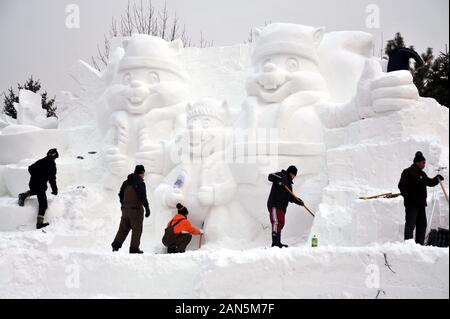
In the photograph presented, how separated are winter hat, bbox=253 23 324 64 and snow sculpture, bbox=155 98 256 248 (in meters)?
1.11

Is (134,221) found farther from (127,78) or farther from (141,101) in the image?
(127,78)

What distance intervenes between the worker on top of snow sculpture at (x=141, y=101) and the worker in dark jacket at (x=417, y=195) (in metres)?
4.42

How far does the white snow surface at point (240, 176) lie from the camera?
490 cm

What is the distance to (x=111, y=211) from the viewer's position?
337 inches

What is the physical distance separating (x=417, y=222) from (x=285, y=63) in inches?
142

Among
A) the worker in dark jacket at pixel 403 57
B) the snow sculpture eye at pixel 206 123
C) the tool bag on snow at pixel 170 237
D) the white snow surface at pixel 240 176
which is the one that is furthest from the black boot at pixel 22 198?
the worker in dark jacket at pixel 403 57

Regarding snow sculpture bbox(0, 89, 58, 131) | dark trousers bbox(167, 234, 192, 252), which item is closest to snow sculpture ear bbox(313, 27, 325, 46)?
dark trousers bbox(167, 234, 192, 252)

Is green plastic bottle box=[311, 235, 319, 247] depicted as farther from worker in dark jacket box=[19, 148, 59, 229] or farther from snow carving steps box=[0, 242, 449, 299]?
worker in dark jacket box=[19, 148, 59, 229]

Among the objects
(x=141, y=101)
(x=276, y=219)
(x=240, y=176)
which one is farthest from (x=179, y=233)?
(x=141, y=101)

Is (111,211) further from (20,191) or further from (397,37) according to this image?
(397,37)

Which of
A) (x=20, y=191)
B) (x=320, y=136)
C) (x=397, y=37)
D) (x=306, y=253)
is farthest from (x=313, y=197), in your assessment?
(x=397, y=37)

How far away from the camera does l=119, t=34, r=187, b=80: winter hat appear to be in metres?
9.03

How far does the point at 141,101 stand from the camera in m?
8.93

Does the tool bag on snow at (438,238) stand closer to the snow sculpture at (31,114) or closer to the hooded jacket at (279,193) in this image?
the hooded jacket at (279,193)
